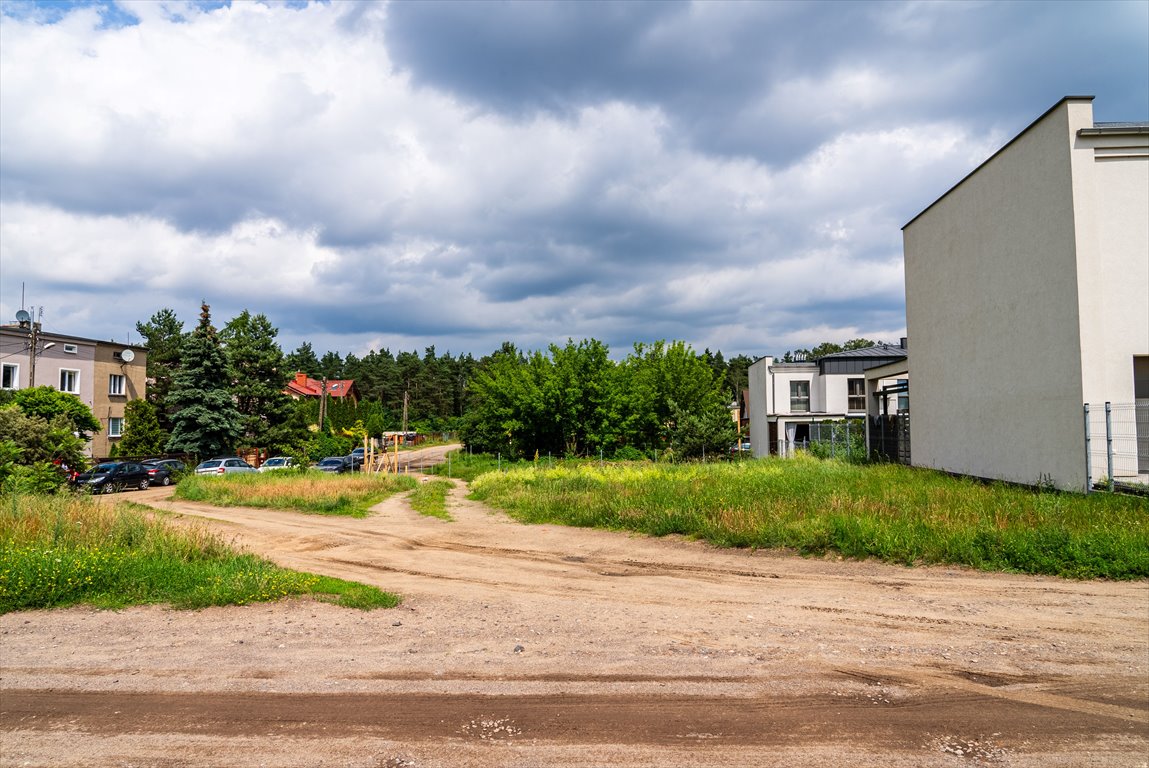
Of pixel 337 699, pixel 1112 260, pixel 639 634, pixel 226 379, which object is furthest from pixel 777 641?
pixel 226 379

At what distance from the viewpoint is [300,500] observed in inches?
872

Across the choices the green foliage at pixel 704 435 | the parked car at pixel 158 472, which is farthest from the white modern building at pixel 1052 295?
the parked car at pixel 158 472

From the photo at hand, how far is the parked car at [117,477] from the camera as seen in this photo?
28516 mm

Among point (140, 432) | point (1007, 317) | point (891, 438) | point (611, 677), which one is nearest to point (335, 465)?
point (140, 432)

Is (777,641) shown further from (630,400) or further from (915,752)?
(630,400)

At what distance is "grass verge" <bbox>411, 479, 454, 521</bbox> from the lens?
19.8m

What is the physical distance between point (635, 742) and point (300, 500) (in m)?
20.5

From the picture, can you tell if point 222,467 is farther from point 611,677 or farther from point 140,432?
point 611,677

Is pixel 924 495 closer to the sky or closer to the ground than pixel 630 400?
closer to the ground

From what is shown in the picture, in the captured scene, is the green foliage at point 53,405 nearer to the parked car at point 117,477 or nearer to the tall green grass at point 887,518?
the parked car at point 117,477

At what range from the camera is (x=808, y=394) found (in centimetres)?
4381

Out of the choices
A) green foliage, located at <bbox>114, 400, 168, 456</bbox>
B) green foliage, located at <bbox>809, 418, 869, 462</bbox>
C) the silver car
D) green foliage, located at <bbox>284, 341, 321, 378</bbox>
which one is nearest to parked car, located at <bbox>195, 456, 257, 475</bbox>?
the silver car

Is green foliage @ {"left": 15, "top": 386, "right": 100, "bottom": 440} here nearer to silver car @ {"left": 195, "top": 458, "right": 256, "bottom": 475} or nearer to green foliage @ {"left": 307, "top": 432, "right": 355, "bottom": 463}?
silver car @ {"left": 195, "top": 458, "right": 256, "bottom": 475}

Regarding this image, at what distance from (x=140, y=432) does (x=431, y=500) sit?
2843 centimetres
